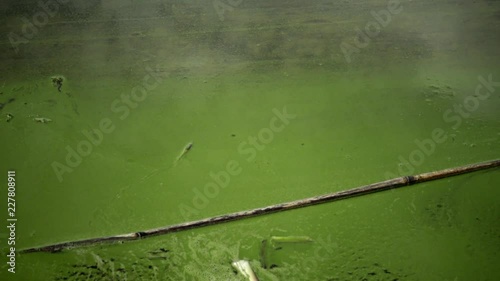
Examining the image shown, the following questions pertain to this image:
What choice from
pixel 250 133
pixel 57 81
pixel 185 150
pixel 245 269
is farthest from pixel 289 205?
pixel 57 81

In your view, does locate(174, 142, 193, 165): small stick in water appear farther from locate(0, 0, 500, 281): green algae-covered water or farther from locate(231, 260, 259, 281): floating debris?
locate(231, 260, 259, 281): floating debris

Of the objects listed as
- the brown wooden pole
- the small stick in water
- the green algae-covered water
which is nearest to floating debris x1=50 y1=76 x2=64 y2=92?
the green algae-covered water

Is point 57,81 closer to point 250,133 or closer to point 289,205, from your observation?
point 250,133

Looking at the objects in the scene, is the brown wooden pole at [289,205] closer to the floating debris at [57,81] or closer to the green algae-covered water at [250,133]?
the green algae-covered water at [250,133]

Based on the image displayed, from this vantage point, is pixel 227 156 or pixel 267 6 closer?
pixel 227 156

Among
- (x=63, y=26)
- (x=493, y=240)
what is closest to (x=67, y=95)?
(x=63, y=26)

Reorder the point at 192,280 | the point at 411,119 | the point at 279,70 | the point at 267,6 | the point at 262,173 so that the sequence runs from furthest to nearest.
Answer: the point at 267,6, the point at 279,70, the point at 411,119, the point at 262,173, the point at 192,280

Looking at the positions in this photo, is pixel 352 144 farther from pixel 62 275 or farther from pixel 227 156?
pixel 62 275
